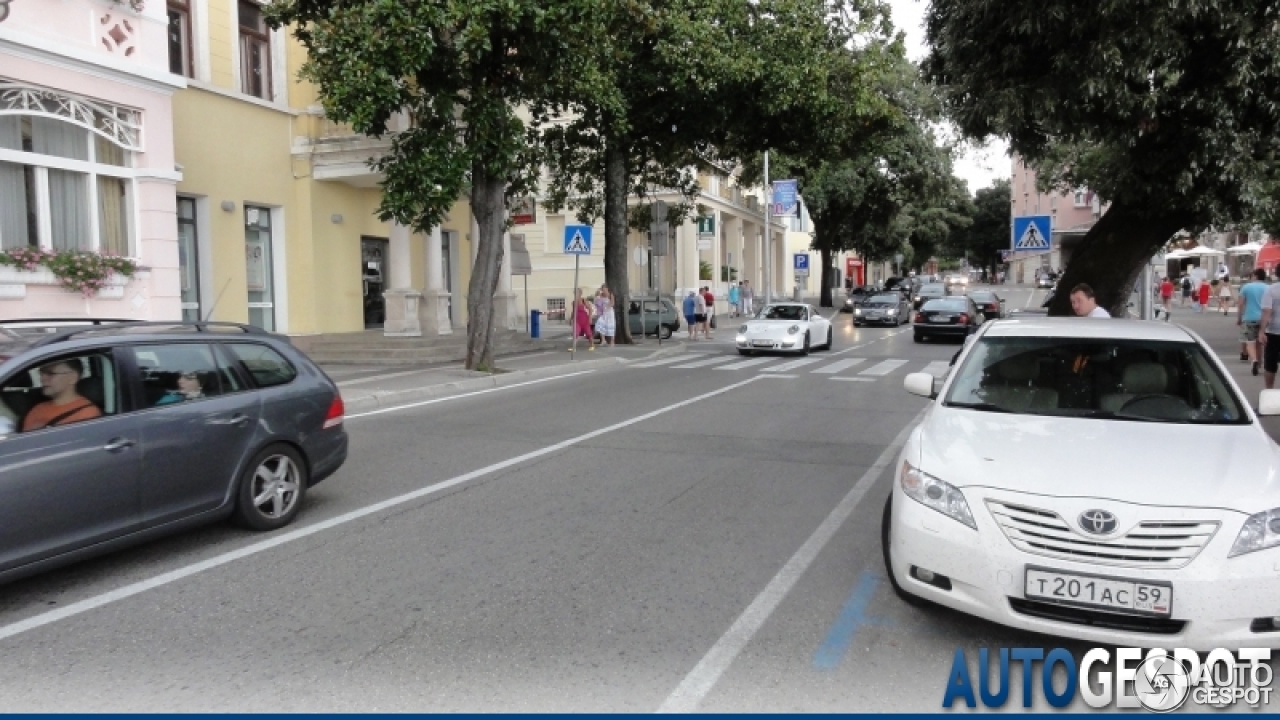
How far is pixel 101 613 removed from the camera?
4.66 meters

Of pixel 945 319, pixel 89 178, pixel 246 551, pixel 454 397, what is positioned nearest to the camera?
pixel 246 551

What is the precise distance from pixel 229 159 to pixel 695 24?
10.1 m

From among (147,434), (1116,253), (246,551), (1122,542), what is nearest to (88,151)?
(147,434)

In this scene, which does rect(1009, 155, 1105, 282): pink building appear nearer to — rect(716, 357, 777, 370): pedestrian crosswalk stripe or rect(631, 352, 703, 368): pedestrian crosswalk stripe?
rect(716, 357, 777, 370): pedestrian crosswalk stripe

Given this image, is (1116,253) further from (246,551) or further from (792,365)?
(246,551)

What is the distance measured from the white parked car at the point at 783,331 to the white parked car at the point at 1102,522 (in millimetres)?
16796

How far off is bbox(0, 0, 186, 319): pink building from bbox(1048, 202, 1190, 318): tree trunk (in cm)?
1339

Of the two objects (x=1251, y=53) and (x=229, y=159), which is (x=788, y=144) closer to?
(x=229, y=159)

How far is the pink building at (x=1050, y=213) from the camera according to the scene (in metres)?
51.2

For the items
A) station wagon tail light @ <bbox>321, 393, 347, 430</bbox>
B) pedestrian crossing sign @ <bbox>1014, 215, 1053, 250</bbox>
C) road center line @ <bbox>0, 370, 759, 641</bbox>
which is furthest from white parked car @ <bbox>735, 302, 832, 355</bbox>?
station wagon tail light @ <bbox>321, 393, 347, 430</bbox>

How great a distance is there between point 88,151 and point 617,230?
43.7 feet

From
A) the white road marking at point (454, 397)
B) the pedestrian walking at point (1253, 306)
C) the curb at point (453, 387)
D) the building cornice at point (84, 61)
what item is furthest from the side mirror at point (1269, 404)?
the building cornice at point (84, 61)

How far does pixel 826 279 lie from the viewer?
168ft

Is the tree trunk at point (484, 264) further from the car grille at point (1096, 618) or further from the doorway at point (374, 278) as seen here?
the car grille at point (1096, 618)
